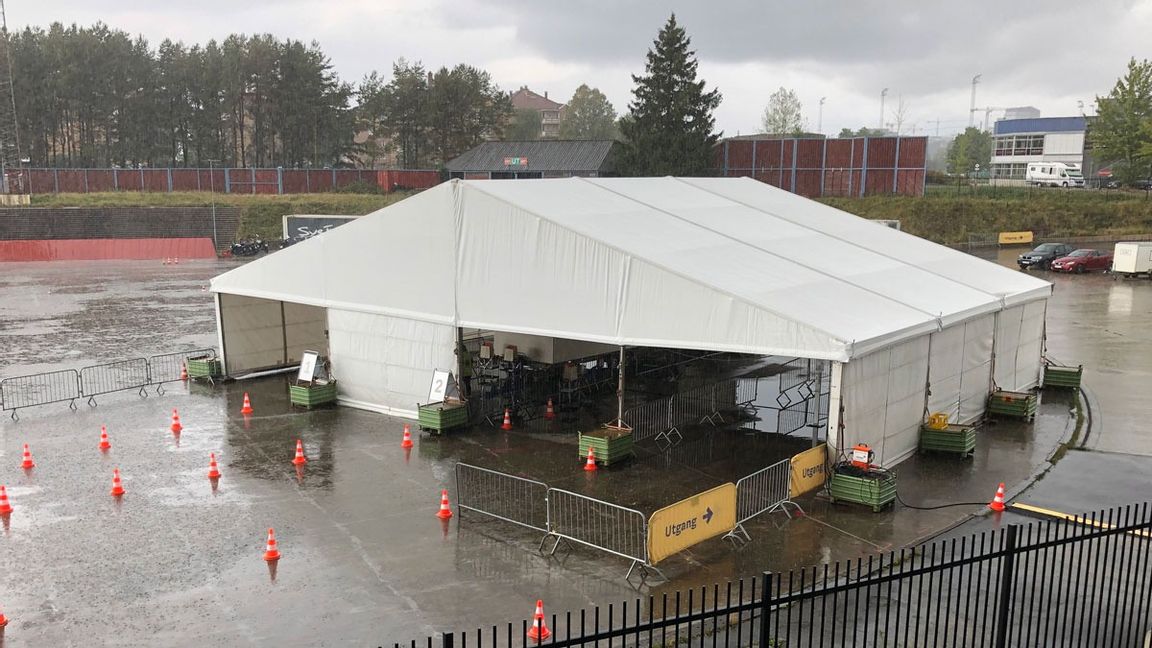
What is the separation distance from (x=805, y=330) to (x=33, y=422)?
18.0m

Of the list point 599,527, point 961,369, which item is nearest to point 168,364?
point 599,527

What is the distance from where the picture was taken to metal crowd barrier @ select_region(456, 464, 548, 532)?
14516 mm

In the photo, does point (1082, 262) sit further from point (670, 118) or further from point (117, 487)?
point (117, 487)

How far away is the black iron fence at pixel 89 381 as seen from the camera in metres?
23.0

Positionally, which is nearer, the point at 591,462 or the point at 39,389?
the point at 591,462

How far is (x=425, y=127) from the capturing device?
91.8 m

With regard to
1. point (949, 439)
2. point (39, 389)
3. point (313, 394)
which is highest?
point (949, 439)

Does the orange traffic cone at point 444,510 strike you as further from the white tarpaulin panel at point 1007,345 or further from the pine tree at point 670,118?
the pine tree at point 670,118

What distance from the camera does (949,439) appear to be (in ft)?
57.7

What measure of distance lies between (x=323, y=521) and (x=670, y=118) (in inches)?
2105

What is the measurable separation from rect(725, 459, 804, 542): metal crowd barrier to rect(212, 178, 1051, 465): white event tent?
1320 mm

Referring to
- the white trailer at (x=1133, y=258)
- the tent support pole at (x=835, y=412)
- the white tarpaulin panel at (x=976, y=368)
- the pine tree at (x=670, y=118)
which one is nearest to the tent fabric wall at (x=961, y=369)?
the white tarpaulin panel at (x=976, y=368)

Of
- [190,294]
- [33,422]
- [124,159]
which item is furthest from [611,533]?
[124,159]

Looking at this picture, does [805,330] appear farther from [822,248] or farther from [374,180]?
[374,180]
